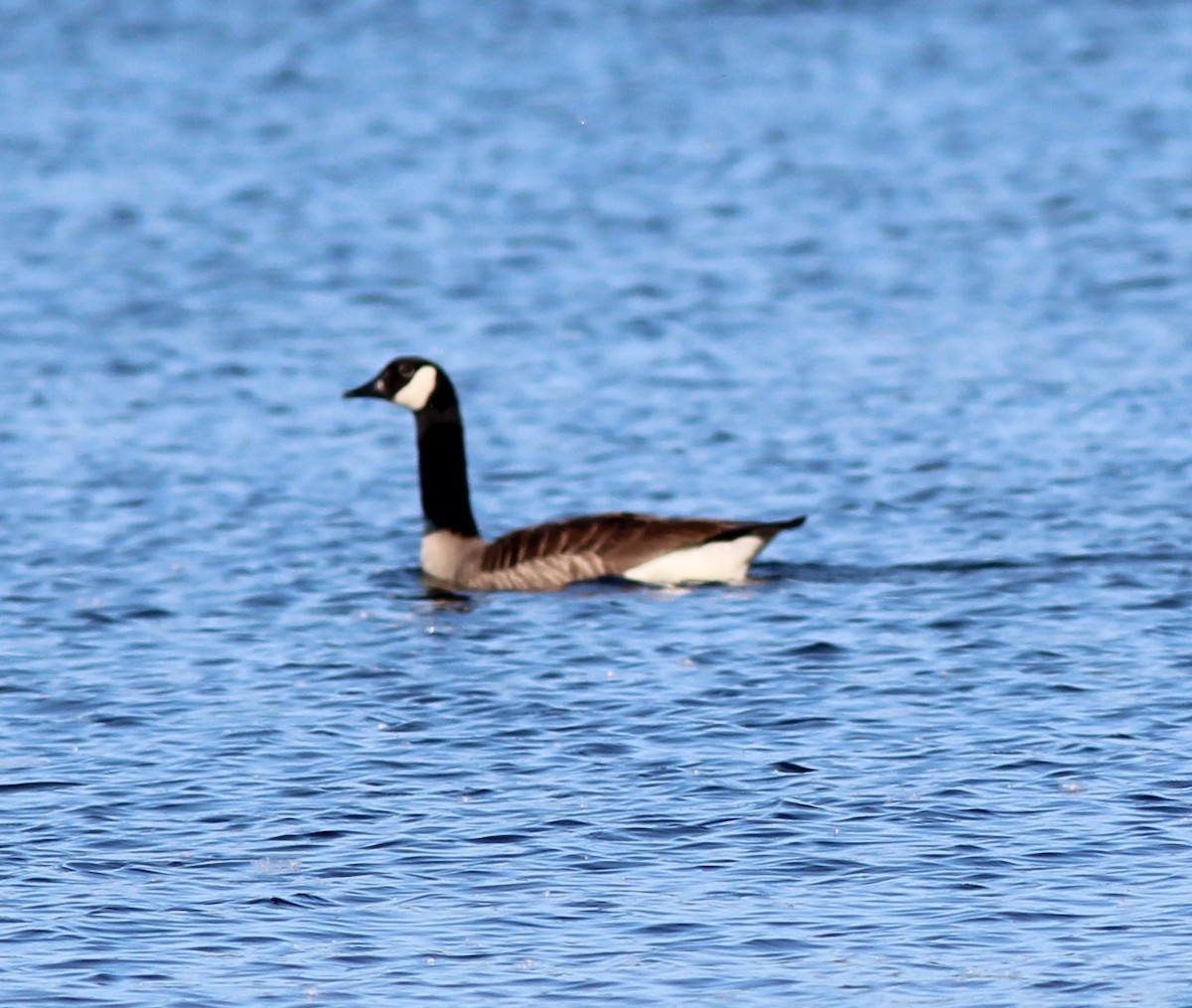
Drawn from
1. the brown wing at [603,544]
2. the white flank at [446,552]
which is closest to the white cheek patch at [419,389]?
the white flank at [446,552]

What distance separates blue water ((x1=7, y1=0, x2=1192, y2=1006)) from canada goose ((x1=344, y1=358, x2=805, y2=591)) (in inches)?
9.6

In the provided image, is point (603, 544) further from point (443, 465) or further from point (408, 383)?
point (408, 383)

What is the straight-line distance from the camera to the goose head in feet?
59.5

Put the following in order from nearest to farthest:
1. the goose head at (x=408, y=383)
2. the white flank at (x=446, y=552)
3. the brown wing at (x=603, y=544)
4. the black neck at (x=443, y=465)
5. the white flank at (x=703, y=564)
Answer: the white flank at (x=703, y=564) → the brown wing at (x=603, y=544) → the white flank at (x=446, y=552) → the black neck at (x=443, y=465) → the goose head at (x=408, y=383)

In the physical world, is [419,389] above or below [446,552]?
above

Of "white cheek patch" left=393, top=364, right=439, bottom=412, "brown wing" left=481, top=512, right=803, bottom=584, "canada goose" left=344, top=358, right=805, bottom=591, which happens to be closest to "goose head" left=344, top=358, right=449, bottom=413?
"white cheek patch" left=393, top=364, right=439, bottom=412

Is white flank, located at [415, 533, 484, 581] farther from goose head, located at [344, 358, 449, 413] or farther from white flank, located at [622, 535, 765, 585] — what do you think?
goose head, located at [344, 358, 449, 413]

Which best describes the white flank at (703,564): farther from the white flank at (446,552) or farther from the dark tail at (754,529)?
the white flank at (446,552)

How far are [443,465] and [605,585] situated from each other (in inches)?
68.5

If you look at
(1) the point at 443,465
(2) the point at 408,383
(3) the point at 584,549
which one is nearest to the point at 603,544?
(3) the point at 584,549

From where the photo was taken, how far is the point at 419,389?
18.2 meters

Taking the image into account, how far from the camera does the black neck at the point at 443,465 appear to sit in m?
17.3

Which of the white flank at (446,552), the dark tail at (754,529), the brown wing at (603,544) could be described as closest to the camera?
the dark tail at (754,529)

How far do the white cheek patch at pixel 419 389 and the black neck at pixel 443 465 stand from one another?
42 mm
